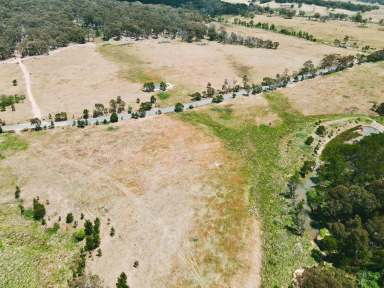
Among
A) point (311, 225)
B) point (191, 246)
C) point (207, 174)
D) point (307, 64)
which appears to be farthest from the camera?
point (307, 64)

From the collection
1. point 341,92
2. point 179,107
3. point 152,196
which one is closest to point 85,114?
point 179,107

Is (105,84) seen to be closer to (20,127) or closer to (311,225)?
(20,127)

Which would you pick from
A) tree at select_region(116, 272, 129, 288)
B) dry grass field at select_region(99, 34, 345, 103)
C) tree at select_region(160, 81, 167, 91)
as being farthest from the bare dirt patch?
tree at select_region(116, 272, 129, 288)

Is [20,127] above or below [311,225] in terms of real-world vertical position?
above

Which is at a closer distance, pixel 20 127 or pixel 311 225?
pixel 311 225

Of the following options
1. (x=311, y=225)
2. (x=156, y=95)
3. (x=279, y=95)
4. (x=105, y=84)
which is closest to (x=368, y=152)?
→ (x=311, y=225)

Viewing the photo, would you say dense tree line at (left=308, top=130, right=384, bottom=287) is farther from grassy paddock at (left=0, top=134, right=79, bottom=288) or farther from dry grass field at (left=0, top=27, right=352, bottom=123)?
dry grass field at (left=0, top=27, right=352, bottom=123)
